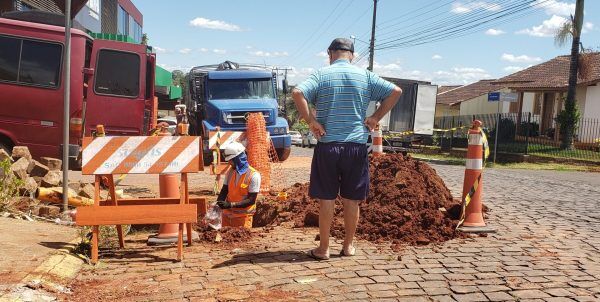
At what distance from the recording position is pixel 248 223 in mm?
6477

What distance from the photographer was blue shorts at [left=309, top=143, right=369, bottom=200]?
15.2ft

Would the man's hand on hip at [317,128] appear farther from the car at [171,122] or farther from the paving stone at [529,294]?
the car at [171,122]

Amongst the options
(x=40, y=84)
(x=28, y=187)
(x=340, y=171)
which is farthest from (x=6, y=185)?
(x=340, y=171)

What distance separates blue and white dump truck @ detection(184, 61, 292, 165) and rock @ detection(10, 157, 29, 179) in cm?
793

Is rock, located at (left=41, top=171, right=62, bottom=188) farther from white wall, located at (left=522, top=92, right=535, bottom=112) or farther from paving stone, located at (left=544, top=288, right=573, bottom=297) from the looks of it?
white wall, located at (left=522, top=92, right=535, bottom=112)

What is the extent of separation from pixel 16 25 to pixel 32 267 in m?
6.73

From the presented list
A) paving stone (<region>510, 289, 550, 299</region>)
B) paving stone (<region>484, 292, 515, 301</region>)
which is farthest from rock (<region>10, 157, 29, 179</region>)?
paving stone (<region>510, 289, 550, 299</region>)

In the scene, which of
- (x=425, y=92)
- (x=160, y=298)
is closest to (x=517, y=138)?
(x=425, y=92)

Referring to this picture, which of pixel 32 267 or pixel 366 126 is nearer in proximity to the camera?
pixel 32 267

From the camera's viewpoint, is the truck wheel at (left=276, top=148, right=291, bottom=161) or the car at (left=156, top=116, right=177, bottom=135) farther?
the truck wheel at (left=276, top=148, right=291, bottom=161)

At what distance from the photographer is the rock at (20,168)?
7155 millimetres

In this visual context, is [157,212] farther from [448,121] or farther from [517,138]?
[448,121]

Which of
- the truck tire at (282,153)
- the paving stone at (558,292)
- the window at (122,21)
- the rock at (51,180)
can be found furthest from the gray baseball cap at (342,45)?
the window at (122,21)

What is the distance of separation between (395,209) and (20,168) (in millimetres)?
4973
